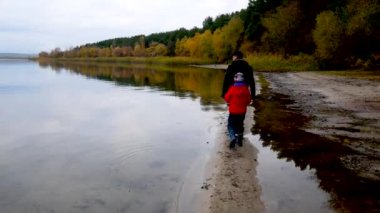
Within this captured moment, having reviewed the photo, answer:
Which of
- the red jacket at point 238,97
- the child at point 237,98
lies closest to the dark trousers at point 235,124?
the child at point 237,98

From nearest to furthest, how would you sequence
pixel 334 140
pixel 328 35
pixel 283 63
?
pixel 334 140, pixel 328 35, pixel 283 63

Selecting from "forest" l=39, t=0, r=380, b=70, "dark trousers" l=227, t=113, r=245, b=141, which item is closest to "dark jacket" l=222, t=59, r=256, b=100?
"dark trousers" l=227, t=113, r=245, b=141

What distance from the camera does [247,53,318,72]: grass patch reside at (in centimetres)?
6006

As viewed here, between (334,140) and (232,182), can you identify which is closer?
(232,182)

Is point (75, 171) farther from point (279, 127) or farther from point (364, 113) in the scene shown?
point (364, 113)

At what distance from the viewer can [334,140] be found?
11227mm

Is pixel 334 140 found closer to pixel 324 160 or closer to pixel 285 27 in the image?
pixel 324 160

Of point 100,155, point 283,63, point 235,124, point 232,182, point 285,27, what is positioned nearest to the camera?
point 232,182

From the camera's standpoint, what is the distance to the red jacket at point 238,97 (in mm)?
9796

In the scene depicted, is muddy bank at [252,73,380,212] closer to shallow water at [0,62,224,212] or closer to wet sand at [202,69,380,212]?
wet sand at [202,69,380,212]

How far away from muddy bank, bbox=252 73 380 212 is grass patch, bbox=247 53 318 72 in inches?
1590

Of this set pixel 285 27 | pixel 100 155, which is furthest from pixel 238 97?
pixel 285 27

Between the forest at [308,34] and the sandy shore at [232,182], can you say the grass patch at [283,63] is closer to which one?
the forest at [308,34]

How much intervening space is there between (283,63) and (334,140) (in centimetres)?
5700
